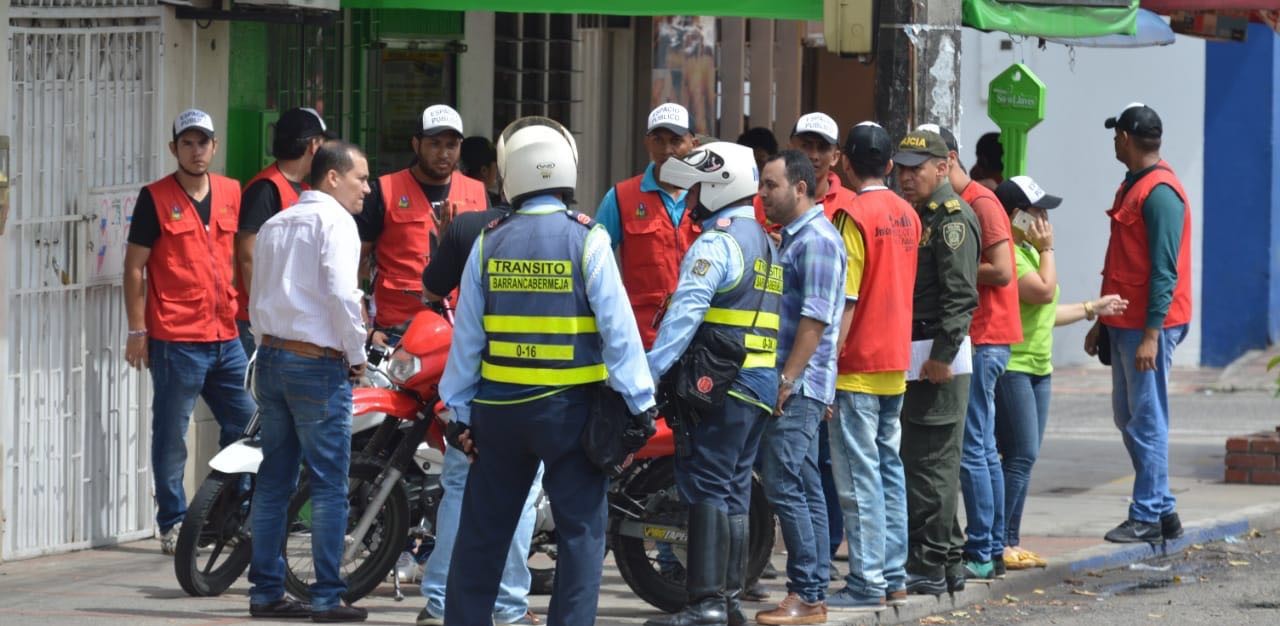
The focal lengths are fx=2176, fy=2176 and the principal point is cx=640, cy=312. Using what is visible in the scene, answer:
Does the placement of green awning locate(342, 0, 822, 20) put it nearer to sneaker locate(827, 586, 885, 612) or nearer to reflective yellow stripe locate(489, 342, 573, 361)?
sneaker locate(827, 586, 885, 612)

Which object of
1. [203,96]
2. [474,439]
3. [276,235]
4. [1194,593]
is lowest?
[1194,593]

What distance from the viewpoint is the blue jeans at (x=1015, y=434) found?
9.80 m

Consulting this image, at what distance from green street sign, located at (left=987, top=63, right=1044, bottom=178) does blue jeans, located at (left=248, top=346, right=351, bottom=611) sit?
4256 mm

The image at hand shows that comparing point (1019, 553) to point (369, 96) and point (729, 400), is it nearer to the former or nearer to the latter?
point (729, 400)

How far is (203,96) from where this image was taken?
10477 millimetres

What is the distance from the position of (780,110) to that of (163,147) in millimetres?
6553

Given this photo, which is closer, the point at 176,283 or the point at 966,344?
the point at 966,344

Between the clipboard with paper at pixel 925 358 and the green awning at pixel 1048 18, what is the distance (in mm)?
1841

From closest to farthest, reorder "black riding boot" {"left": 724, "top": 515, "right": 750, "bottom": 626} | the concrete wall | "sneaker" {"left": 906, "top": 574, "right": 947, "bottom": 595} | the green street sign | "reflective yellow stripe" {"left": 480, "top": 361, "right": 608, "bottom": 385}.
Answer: "reflective yellow stripe" {"left": 480, "top": 361, "right": 608, "bottom": 385} < "black riding boot" {"left": 724, "top": 515, "right": 750, "bottom": 626} < "sneaker" {"left": 906, "top": 574, "right": 947, "bottom": 595} < the green street sign < the concrete wall

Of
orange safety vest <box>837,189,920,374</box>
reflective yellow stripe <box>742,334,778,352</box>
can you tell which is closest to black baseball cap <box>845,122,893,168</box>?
orange safety vest <box>837,189,920,374</box>

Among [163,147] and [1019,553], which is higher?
[163,147]

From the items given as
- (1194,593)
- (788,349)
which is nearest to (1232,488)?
(1194,593)

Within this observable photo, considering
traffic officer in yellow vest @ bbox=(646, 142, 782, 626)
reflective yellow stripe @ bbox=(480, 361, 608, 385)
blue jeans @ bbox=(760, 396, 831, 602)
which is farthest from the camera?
blue jeans @ bbox=(760, 396, 831, 602)

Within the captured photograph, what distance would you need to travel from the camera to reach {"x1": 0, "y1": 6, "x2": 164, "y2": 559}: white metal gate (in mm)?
9570
